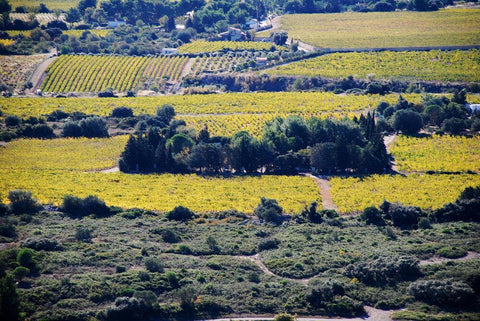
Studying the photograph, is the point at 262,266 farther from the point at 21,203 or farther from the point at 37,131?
the point at 37,131

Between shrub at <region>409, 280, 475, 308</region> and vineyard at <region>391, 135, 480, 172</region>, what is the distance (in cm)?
3437

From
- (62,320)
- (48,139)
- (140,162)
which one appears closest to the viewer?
(62,320)

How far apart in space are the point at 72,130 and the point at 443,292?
6575cm

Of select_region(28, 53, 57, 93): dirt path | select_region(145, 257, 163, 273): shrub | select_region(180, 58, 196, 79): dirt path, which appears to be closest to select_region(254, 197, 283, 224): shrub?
select_region(145, 257, 163, 273): shrub

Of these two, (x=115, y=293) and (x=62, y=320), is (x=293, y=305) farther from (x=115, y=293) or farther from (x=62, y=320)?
(x=62, y=320)

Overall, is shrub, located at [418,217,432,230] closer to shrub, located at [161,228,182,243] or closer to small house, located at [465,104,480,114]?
shrub, located at [161,228,182,243]

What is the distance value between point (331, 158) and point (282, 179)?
6366 millimetres

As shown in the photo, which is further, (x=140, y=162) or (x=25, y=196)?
(x=140, y=162)

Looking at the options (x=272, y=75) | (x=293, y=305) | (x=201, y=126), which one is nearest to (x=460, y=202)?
(x=293, y=305)

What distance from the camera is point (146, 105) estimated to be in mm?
115062

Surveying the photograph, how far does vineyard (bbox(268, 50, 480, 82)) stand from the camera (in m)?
126

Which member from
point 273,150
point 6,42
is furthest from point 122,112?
point 6,42

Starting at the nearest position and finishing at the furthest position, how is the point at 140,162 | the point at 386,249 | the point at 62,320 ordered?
the point at 62,320 → the point at 386,249 → the point at 140,162

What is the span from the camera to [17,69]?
136 metres
